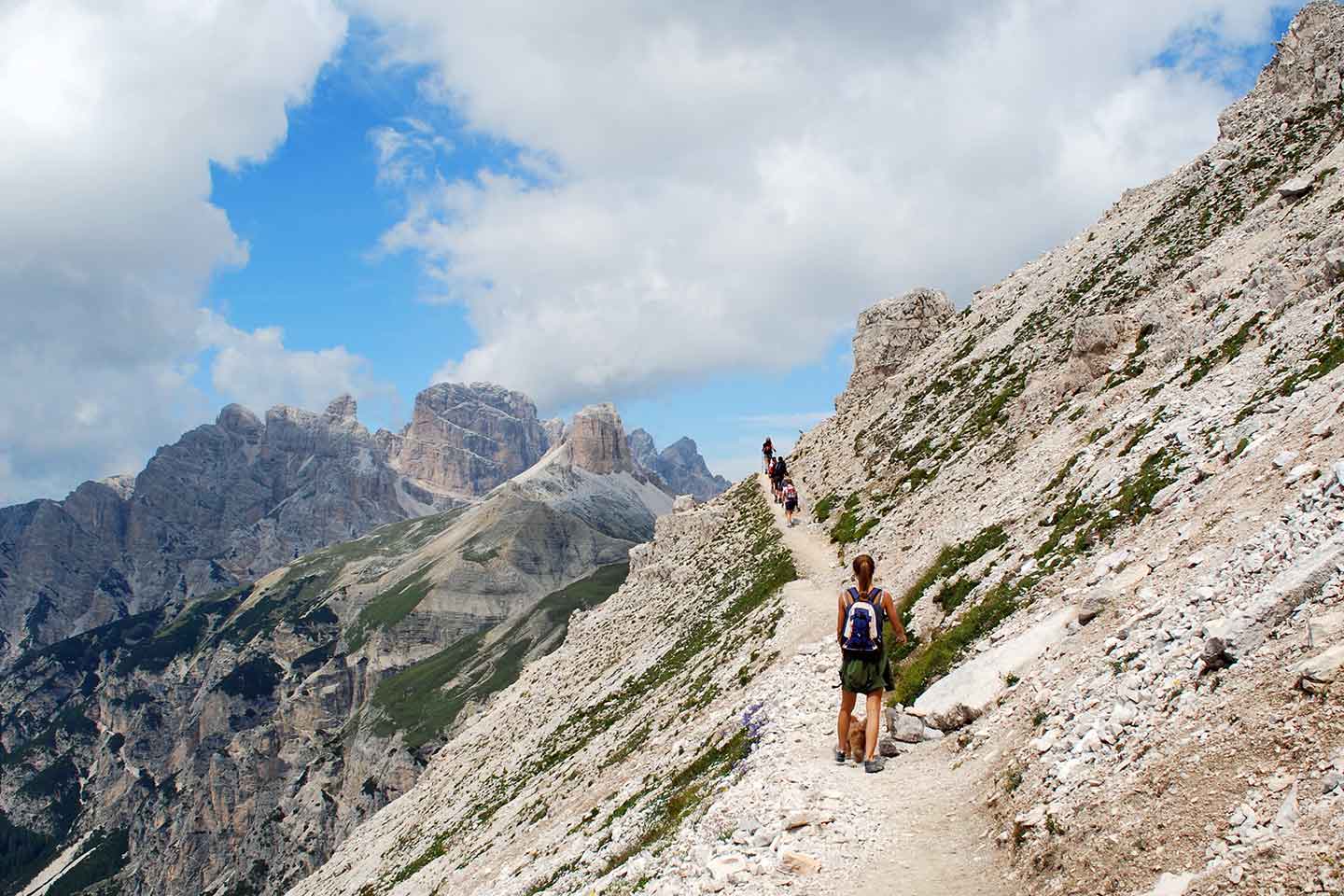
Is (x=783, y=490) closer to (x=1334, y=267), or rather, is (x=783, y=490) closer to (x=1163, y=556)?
(x=1334, y=267)

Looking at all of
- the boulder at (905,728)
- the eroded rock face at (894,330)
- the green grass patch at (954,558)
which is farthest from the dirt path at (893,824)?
the eroded rock face at (894,330)

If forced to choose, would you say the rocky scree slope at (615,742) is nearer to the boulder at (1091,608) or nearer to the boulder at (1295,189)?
the boulder at (1091,608)

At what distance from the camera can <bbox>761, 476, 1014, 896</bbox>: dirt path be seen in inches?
462

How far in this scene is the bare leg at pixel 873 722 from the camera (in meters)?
16.1

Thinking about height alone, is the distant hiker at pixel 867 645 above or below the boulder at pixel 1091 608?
above

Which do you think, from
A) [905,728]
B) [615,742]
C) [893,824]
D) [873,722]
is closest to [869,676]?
[873,722]

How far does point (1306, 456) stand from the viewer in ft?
49.0

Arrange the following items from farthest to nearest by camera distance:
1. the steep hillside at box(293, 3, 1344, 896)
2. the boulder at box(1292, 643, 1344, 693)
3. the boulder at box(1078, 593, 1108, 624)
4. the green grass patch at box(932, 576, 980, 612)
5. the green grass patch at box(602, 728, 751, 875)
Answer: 1. the green grass patch at box(932, 576, 980, 612)
2. the green grass patch at box(602, 728, 751, 875)
3. the boulder at box(1078, 593, 1108, 624)
4. the steep hillside at box(293, 3, 1344, 896)
5. the boulder at box(1292, 643, 1344, 693)

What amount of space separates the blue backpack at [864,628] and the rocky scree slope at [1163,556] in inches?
86.3

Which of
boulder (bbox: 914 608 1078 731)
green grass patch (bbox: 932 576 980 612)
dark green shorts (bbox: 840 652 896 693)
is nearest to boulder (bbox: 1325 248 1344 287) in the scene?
green grass patch (bbox: 932 576 980 612)

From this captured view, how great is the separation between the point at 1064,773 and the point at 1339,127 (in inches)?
1928

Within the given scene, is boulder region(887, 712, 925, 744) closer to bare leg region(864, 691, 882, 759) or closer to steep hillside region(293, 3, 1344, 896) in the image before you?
steep hillside region(293, 3, 1344, 896)

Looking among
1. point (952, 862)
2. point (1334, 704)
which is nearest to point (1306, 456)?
point (1334, 704)

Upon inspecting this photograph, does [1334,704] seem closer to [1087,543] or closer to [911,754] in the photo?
[911,754]
